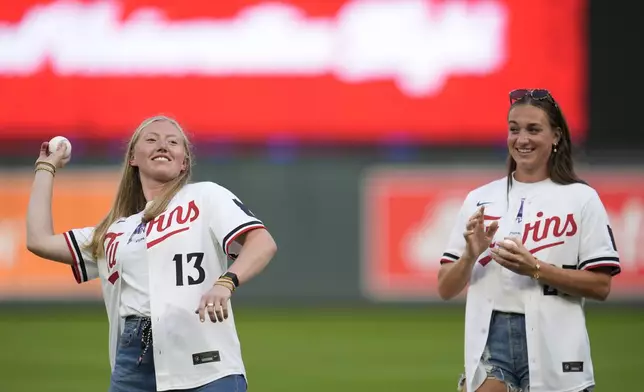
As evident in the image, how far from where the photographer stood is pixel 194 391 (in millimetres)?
3992

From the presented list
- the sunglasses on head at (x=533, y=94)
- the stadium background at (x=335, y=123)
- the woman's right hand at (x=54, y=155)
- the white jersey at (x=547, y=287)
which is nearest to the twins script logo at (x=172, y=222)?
the woman's right hand at (x=54, y=155)

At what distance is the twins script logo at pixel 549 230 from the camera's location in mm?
4352


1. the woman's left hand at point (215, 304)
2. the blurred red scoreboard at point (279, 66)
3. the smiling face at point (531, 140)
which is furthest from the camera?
the blurred red scoreboard at point (279, 66)

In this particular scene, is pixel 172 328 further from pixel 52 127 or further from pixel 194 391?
pixel 52 127

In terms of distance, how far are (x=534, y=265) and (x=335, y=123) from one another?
10.8 meters

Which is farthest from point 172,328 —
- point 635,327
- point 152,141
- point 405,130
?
point 405,130

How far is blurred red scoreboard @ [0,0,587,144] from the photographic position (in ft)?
48.8

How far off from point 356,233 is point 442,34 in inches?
117

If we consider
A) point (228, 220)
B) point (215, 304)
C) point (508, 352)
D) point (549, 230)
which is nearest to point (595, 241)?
point (549, 230)

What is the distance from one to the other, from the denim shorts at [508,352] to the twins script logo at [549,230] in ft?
0.98

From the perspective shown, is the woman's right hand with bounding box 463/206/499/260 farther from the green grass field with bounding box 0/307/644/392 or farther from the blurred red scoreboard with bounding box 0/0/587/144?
the blurred red scoreboard with bounding box 0/0/587/144

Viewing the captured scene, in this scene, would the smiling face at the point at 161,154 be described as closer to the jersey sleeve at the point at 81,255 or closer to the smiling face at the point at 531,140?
the jersey sleeve at the point at 81,255

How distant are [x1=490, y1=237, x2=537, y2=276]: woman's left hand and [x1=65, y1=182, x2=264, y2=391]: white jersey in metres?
0.93

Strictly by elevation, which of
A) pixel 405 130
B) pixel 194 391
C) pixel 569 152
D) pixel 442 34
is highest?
pixel 442 34
